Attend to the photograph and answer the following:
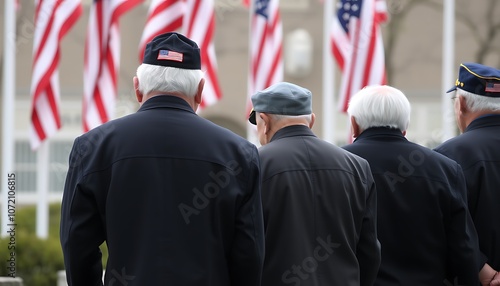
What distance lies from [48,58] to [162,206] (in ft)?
24.1

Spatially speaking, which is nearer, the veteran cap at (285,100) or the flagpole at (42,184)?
the veteran cap at (285,100)

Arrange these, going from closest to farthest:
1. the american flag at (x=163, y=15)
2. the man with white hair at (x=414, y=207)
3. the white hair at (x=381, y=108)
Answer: the man with white hair at (x=414, y=207) → the white hair at (x=381, y=108) → the american flag at (x=163, y=15)

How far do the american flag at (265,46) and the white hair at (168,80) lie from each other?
7539mm

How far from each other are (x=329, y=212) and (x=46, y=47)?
22.8 ft

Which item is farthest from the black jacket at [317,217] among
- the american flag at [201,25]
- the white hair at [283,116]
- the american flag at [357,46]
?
the american flag at [357,46]

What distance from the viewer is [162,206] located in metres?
3.46

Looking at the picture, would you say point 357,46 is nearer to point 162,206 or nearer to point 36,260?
point 36,260

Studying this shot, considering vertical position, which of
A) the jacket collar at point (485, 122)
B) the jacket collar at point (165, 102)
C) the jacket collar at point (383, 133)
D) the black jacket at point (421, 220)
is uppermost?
the jacket collar at point (165, 102)

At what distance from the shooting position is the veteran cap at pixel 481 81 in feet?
16.3

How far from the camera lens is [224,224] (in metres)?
3.53

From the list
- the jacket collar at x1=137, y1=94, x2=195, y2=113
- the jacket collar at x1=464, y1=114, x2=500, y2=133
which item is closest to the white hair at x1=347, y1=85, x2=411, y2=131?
the jacket collar at x1=464, y1=114, x2=500, y2=133

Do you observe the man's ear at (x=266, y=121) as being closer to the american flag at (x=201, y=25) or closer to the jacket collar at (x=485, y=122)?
the jacket collar at (x=485, y=122)

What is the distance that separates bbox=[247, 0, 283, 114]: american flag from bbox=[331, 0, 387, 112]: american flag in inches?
27.6

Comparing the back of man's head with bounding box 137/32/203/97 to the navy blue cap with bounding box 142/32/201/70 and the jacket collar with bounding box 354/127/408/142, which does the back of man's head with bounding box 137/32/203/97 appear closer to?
the navy blue cap with bounding box 142/32/201/70
